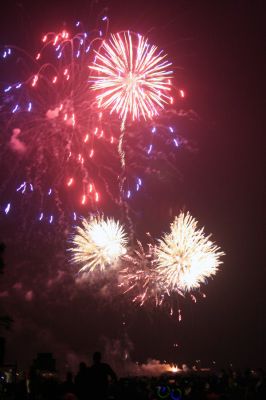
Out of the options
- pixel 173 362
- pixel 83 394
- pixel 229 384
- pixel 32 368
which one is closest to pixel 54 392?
pixel 83 394

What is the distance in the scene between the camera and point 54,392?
9.09 metres

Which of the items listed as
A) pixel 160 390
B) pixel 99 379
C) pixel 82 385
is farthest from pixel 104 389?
pixel 160 390

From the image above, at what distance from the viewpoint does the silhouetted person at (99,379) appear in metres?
7.45

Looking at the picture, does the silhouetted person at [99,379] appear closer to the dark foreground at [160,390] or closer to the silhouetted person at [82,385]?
the silhouetted person at [82,385]

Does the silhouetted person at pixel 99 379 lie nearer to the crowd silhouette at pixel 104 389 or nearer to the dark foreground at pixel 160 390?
the crowd silhouette at pixel 104 389

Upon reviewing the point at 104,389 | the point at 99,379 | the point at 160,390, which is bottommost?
the point at 104,389

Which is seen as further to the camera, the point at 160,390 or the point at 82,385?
the point at 160,390

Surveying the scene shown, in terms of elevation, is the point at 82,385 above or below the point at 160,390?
below

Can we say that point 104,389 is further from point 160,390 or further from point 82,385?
point 160,390

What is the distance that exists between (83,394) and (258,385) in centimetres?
1101

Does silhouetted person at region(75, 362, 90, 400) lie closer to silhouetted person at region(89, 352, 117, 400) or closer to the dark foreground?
silhouetted person at region(89, 352, 117, 400)

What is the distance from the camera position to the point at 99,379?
7.51 meters

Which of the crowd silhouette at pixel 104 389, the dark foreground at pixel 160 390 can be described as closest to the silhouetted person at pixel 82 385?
the crowd silhouette at pixel 104 389

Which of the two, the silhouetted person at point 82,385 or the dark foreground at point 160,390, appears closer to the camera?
the silhouetted person at point 82,385
